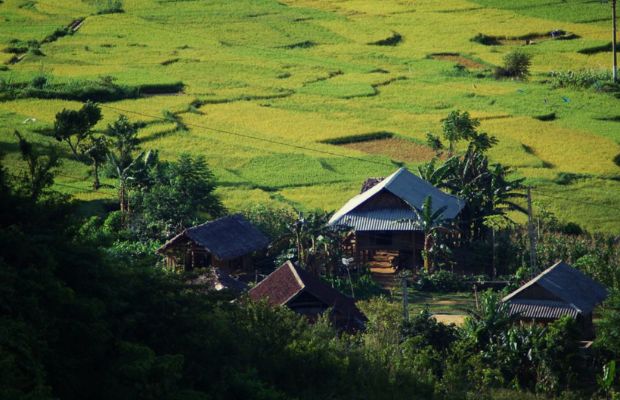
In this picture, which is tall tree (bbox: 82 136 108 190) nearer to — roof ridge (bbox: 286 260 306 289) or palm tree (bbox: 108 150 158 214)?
palm tree (bbox: 108 150 158 214)

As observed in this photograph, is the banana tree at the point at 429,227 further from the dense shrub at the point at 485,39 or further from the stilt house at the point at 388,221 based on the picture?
the dense shrub at the point at 485,39

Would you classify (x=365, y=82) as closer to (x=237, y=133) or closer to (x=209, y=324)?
(x=237, y=133)

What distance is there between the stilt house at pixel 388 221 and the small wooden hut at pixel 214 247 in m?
2.44

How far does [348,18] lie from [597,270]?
47.3 m

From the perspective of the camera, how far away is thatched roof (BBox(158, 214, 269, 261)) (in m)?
31.3

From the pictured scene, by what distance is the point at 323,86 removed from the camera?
57.8 metres

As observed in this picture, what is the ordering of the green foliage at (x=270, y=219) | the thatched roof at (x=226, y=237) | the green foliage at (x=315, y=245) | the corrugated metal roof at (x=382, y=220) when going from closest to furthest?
the thatched roof at (x=226, y=237), the green foliage at (x=315, y=245), the corrugated metal roof at (x=382, y=220), the green foliage at (x=270, y=219)

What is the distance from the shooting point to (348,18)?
75.4 meters

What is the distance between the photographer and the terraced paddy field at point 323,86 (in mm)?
42844

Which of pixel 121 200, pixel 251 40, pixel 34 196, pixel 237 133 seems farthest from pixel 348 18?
pixel 34 196

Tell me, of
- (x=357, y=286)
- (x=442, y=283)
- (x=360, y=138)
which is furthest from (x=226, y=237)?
(x=360, y=138)

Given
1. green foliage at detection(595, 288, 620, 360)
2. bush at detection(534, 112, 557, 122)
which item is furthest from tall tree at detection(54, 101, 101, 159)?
green foliage at detection(595, 288, 620, 360)

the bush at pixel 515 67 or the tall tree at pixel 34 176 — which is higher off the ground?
the tall tree at pixel 34 176

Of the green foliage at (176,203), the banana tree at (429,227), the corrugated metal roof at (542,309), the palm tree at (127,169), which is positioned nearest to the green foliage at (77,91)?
the palm tree at (127,169)
